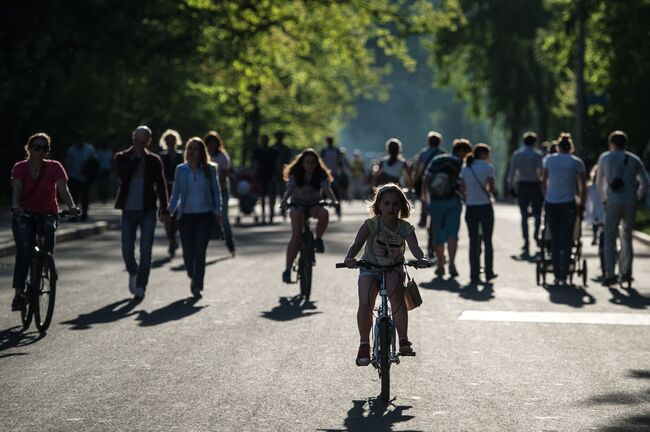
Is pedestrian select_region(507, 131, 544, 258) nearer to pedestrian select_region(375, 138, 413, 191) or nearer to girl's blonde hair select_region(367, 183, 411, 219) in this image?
pedestrian select_region(375, 138, 413, 191)

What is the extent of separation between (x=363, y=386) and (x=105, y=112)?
3207 cm

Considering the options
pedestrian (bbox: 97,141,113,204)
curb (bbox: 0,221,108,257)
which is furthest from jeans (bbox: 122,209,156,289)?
pedestrian (bbox: 97,141,113,204)

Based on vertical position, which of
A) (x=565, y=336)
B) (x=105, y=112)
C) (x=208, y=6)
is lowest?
(x=565, y=336)

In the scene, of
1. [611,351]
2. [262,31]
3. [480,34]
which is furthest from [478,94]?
[611,351]

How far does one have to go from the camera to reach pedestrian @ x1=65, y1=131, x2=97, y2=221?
97.2 ft

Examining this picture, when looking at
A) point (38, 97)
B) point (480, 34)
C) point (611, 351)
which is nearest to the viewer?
point (611, 351)

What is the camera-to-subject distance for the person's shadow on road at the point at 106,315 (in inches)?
514

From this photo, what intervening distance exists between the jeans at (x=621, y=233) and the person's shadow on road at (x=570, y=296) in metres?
0.52

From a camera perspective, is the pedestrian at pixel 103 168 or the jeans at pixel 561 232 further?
the pedestrian at pixel 103 168

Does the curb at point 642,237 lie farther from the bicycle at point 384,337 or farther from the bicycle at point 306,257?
the bicycle at point 384,337

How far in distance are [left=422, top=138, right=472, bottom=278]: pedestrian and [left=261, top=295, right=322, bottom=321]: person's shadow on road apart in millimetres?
3397

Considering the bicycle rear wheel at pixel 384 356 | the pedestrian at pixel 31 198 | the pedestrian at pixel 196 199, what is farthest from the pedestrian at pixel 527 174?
the bicycle rear wheel at pixel 384 356

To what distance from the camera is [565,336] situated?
12336 mm

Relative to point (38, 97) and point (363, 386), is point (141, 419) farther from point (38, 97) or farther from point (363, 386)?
point (38, 97)
